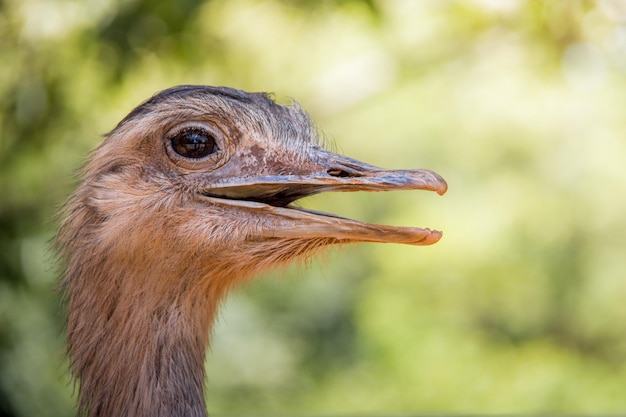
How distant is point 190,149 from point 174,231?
232 mm

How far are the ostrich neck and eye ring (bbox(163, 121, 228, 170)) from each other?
12.7 inches

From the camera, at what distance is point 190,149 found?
2658 millimetres

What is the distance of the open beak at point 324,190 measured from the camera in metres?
2.39

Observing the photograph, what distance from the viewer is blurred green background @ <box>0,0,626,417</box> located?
15.1ft

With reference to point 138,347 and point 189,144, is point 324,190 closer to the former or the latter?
point 189,144

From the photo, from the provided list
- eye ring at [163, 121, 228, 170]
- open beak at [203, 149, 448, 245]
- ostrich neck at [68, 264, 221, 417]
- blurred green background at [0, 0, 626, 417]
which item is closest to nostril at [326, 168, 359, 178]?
open beak at [203, 149, 448, 245]

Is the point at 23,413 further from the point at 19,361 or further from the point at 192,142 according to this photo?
the point at 192,142

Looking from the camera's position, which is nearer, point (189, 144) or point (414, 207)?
point (189, 144)

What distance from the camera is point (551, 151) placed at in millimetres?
8406

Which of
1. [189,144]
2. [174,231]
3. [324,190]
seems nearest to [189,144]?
[189,144]

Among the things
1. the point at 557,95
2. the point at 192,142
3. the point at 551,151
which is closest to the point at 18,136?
the point at 192,142

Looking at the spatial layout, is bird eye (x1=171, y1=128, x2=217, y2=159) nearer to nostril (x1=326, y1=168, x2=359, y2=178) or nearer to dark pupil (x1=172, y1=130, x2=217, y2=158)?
dark pupil (x1=172, y1=130, x2=217, y2=158)

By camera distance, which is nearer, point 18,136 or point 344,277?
point 18,136

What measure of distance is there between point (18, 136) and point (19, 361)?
1124mm
